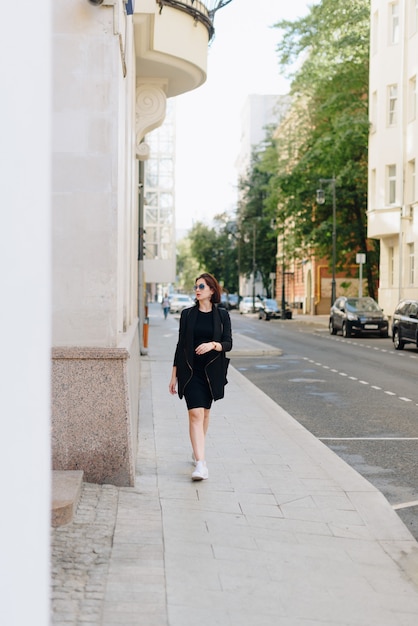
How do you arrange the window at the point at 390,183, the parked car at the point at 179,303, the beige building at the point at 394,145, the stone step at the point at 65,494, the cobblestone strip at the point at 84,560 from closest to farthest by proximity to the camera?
the cobblestone strip at the point at 84,560 → the stone step at the point at 65,494 → the beige building at the point at 394,145 → the window at the point at 390,183 → the parked car at the point at 179,303

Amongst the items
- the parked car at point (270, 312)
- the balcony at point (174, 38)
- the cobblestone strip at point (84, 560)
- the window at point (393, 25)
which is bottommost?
the parked car at point (270, 312)

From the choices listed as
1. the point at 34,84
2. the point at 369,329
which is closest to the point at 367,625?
the point at 34,84

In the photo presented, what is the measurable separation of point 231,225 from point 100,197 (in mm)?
91101

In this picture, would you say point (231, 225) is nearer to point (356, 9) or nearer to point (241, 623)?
point (356, 9)

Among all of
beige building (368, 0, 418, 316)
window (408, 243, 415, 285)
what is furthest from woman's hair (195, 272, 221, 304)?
window (408, 243, 415, 285)

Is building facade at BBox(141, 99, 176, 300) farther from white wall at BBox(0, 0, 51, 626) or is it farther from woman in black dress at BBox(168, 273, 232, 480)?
white wall at BBox(0, 0, 51, 626)

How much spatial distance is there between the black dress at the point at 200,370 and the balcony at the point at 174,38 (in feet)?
19.1

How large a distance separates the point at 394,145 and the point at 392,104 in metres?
2.17

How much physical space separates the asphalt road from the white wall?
445cm

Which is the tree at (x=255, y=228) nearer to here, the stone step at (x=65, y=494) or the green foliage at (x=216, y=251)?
the green foliage at (x=216, y=251)

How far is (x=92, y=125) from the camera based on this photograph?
23.3 ft

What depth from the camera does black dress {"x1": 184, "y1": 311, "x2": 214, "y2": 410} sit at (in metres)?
7.59

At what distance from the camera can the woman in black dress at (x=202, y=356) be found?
7.57 metres

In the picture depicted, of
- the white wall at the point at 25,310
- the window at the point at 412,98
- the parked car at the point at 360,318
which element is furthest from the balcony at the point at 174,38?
the window at the point at 412,98
